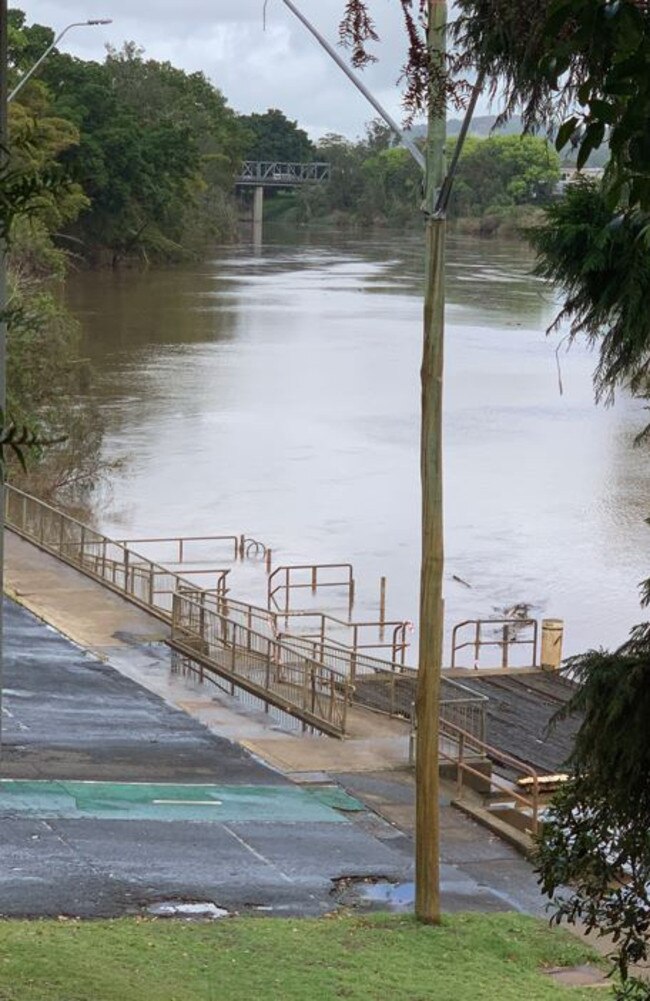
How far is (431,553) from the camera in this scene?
1336 cm

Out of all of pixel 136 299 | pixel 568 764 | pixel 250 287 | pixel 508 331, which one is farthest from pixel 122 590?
pixel 250 287

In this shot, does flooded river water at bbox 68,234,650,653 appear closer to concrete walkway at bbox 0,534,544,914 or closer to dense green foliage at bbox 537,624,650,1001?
concrete walkway at bbox 0,534,544,914

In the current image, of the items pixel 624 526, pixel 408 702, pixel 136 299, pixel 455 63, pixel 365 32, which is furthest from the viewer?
pixel 136 299

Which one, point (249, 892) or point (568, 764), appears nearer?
point (568, 764)

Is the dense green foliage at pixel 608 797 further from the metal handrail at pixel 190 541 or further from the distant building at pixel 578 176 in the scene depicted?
the metal handrail at pixel 190 541

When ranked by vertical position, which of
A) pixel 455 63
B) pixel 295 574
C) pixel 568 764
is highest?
pixel 455 63

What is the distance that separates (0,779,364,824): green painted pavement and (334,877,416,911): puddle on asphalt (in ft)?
6.21

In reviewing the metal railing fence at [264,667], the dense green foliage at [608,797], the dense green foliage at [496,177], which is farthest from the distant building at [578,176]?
the dense green foliage at [496,177]

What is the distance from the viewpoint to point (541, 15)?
9508 mm

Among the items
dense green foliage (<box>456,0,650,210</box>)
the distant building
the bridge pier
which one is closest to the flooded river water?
the distant building

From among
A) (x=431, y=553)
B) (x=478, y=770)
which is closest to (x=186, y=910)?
(x=431, y=553)

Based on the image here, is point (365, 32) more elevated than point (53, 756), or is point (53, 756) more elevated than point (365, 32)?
point (365, 32)

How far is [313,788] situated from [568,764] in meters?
9.86

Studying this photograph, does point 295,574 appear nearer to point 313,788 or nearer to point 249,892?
point 313,788
